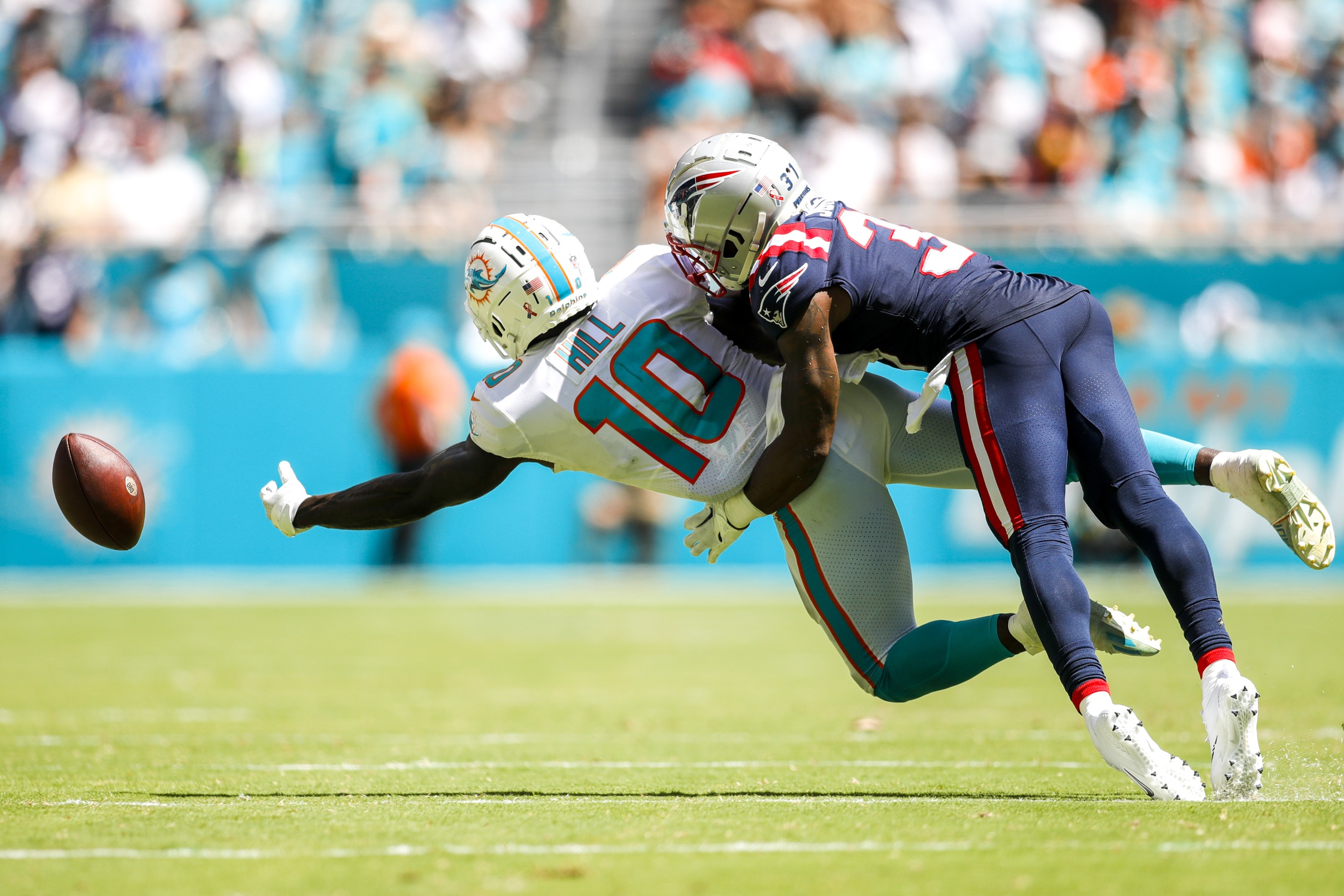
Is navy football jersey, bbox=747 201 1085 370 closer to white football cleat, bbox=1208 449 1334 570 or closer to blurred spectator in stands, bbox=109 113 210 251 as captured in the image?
white football cleat, bbox=1208 449 1334 570

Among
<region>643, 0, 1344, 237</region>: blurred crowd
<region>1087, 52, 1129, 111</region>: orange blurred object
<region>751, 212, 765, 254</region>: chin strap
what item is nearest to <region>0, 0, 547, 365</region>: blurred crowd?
<region>643, 0, 1344, 237</region>: blurred crowd

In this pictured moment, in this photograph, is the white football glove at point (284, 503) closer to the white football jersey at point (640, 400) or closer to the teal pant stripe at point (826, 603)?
the white football jersey at point (640, 400)

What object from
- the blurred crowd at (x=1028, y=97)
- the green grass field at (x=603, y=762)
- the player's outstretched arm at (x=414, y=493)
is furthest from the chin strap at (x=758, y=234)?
the blurred crowd at (x=1028, y=97)

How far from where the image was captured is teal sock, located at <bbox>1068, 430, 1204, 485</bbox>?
4078mm

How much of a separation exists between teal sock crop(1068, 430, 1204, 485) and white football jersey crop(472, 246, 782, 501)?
950 millimetres

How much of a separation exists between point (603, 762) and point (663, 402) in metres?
1.33

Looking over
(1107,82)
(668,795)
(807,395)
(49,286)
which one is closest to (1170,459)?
(807,395)

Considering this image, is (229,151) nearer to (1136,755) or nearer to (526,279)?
(526,279)

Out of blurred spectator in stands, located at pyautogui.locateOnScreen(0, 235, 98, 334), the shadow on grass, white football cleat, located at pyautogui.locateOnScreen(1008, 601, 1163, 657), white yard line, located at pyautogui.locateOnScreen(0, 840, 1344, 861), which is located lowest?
blurred spectator in stands, located at pyautogui.locateOnScreen(0, 235, 98, 334)

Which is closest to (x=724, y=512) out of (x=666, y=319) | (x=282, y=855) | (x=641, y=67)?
(x=666, y=319)

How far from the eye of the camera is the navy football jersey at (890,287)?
12.4ft

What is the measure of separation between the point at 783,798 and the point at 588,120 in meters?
11.2

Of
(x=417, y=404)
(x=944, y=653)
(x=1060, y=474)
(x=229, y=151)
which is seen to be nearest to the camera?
(x=1060, y=474)

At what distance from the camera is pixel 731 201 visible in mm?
3930
